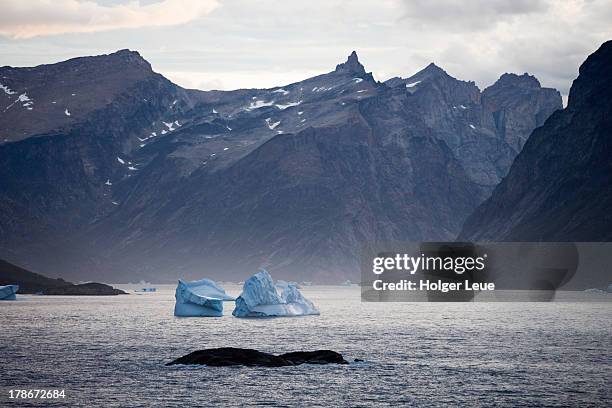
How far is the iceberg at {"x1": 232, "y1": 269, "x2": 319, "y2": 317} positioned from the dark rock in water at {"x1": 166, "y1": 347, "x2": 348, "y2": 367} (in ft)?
210

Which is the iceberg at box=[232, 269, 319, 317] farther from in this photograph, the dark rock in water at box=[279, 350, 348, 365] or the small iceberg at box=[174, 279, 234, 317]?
the dark rock in water at box=[279, 350, 348, 365]

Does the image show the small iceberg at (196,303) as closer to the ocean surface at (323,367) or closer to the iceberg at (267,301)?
the iceberg at (267,301)

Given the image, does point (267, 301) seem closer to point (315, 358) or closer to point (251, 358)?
point (315, 358)

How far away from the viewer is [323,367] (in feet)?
321

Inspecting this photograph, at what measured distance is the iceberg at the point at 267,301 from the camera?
172 m

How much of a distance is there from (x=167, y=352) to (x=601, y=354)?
46984mm

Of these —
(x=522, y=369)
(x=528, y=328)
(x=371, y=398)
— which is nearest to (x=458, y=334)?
(x=528, y=328)

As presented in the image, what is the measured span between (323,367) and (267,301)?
8305cm

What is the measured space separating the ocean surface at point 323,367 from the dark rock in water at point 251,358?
2.18m

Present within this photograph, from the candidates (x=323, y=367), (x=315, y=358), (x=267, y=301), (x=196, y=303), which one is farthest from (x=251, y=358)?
(x=196, y=303)

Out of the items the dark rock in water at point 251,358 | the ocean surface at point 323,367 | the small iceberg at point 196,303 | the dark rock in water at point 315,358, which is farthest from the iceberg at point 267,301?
the dark rock in water at point 251,358

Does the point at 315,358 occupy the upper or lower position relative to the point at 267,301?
lower

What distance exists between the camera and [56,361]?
103 meters

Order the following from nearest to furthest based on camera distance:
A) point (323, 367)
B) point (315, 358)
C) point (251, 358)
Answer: point (323, 367) < point (251, 358) < point (315, 358)
